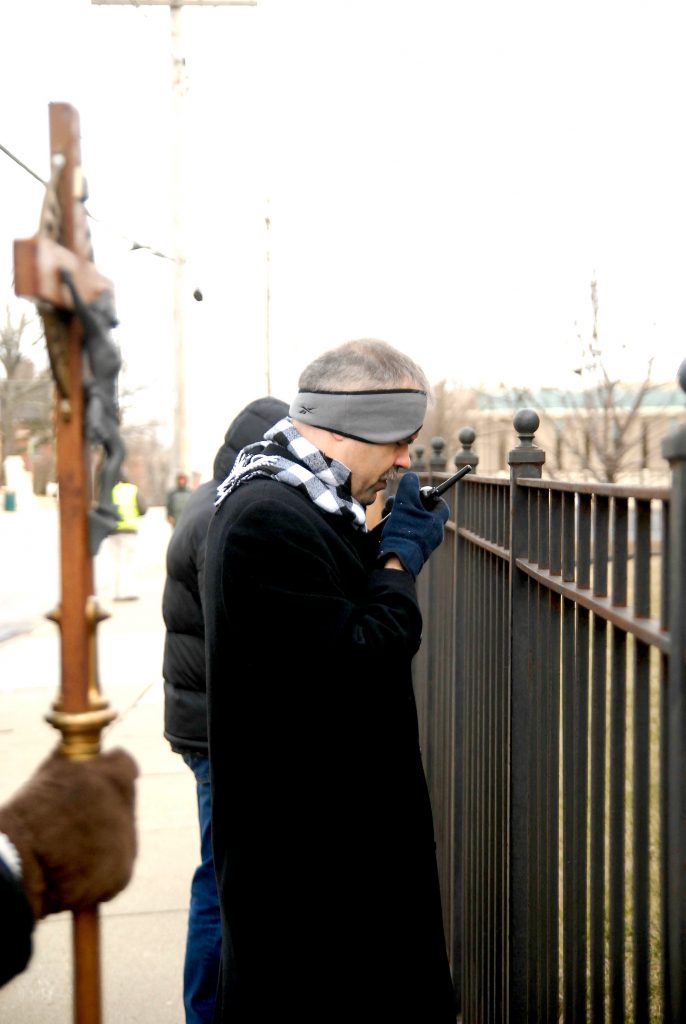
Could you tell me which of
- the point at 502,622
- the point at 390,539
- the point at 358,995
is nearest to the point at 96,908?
the point at 358,995

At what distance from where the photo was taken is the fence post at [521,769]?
2424mm

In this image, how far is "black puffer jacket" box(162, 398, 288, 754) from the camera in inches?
138

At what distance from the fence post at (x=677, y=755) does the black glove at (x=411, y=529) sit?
42.1 inches

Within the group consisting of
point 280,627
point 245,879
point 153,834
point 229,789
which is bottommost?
point 153,834

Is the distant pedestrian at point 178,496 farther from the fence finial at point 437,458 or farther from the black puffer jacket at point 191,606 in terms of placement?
the black puffer jacket at point 191,606

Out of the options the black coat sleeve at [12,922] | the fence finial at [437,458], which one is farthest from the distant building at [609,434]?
the black coat sleeve at [12,922]

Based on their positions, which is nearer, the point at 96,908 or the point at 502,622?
the point at 96,908

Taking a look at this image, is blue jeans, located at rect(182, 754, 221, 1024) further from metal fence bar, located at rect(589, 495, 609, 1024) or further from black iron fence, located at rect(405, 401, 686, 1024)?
metal fence bar, located at rect(589, 495, 609, 1024)

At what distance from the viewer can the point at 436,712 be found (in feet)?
13.8

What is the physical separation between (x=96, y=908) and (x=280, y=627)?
76 cm

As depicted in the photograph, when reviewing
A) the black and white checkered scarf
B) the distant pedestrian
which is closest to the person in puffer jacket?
the black and white checkered scarf

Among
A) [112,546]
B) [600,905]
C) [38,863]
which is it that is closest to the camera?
[38,863]

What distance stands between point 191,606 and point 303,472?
1.31 meters

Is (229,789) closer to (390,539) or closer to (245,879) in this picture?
(245,879)
